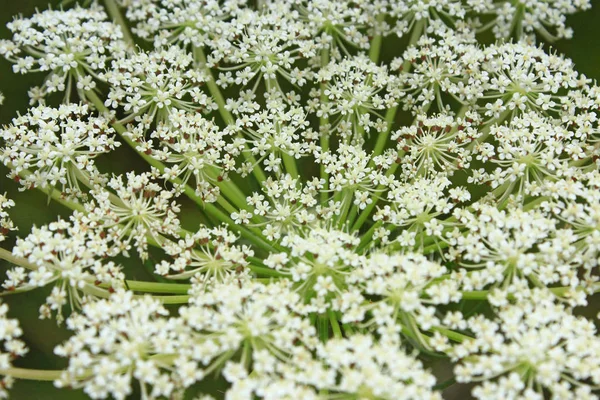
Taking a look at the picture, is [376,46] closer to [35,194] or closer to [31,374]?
[35,194]

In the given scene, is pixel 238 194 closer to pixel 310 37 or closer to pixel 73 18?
pixel 310 37

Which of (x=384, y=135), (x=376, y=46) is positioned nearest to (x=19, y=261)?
(x=384, y=135)

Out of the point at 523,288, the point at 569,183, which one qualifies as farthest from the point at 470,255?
the point at 569,183

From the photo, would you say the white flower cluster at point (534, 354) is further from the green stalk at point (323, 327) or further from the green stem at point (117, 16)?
the green stem at point (117, 16)

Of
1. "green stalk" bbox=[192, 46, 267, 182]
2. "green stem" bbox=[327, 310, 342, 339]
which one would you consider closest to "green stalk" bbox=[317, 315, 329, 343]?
"green stem" bbox=[327, 310, 342, 339]

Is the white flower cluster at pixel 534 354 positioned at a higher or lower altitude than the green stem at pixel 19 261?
lower

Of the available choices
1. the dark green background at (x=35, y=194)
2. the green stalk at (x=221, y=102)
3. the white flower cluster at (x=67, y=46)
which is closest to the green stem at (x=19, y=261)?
the dark green background at (x=35, y=194)

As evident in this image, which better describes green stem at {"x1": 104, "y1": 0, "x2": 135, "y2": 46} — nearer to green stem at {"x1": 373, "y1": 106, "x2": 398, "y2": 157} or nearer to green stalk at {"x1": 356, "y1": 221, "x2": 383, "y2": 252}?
green stem at {"x1": 373, "y1": 106, "x2": 398, "y2": 157}
